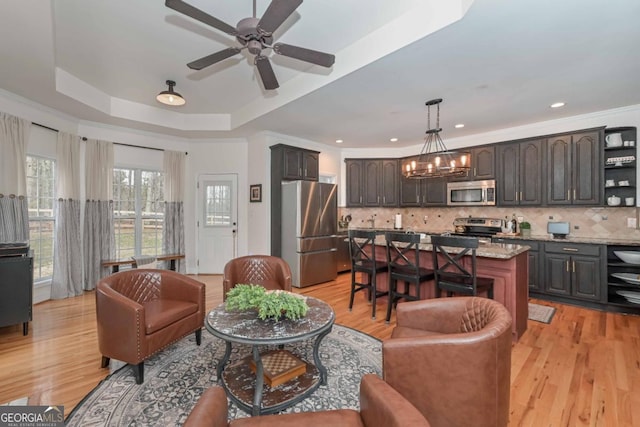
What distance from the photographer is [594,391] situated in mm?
2150

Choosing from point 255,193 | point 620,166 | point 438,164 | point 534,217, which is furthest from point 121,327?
point 620,166

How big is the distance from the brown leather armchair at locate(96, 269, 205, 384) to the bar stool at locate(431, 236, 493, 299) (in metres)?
2.41

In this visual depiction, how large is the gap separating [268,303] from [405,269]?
1908 mm

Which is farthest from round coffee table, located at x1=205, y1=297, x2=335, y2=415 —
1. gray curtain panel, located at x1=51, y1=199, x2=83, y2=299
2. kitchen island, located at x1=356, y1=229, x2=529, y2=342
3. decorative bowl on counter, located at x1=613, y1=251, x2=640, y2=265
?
decorative bowl on counter, located at x1=613, y1=251, x2=640, y2=265

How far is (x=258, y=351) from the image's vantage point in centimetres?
193

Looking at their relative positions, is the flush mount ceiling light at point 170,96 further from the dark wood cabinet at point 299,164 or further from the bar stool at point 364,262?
the bar stool at point 364,262

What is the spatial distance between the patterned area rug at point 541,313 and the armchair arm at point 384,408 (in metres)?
3.41

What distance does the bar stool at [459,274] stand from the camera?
2750mm

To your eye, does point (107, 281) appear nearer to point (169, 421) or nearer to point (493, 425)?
point (169, 421)

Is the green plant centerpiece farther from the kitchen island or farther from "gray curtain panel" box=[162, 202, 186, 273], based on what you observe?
"gray curtain panel" box=[162, 202, 186, 273]

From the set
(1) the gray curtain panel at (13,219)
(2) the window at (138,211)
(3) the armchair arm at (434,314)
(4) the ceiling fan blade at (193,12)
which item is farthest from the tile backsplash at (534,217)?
(1) the gray curtain panel at (13,219)

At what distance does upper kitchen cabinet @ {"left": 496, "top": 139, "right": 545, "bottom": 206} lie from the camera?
4.70 m

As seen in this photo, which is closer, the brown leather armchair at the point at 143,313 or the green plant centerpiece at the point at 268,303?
the green plant centerpiece at the point at 268,303

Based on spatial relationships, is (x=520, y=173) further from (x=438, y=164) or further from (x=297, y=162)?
(x=297, y=162)
